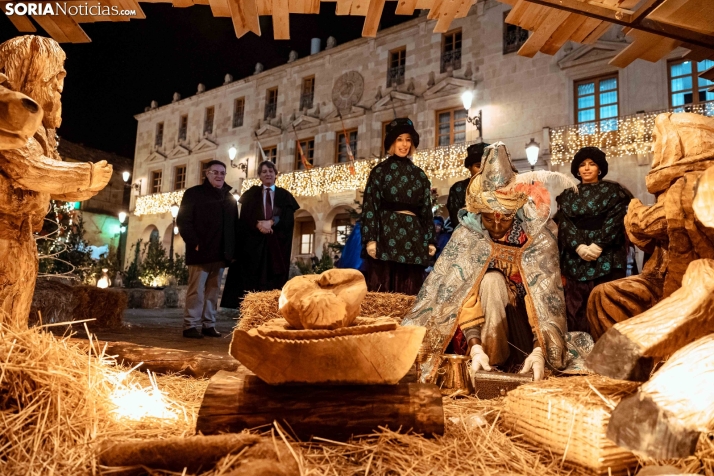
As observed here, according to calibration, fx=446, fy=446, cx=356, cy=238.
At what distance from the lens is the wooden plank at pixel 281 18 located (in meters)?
3.18

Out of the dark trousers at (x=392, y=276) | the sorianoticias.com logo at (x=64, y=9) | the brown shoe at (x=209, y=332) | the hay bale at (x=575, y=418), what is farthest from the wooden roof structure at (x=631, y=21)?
the brown shoe at (x=209, y=332)

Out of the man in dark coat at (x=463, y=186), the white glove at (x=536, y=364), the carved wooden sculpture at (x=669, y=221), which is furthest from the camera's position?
the man in dark coat at (x=463, y=186)

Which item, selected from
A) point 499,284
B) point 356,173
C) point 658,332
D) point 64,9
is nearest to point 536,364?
point 499,284

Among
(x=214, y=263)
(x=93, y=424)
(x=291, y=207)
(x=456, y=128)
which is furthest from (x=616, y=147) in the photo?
(x=93, y=424)

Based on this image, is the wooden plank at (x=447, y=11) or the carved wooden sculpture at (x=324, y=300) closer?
the carved wooden sculpture at (x=324, y=300)

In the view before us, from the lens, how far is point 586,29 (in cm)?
323

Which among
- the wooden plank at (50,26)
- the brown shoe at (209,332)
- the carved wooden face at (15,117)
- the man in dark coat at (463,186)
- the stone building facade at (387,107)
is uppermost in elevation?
the stone building facade at (387,107)

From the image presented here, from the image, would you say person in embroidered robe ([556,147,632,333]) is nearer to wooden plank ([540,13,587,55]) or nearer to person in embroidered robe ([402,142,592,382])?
person in embroidered robe ([402,142,592,382])

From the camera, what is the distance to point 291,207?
6582 millimetres

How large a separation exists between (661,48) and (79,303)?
7.76m

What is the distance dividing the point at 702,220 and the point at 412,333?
1176mm

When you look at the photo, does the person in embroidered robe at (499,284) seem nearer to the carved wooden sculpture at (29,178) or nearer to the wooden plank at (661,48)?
the wooden plank at (661,48)

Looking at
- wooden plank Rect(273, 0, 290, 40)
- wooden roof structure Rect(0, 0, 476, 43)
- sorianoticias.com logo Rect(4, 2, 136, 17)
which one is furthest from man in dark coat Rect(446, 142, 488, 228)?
sorianoticias.com logo Rect(4, 2, 136, 17)

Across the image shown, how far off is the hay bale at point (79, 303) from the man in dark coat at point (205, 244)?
1.76 metres
